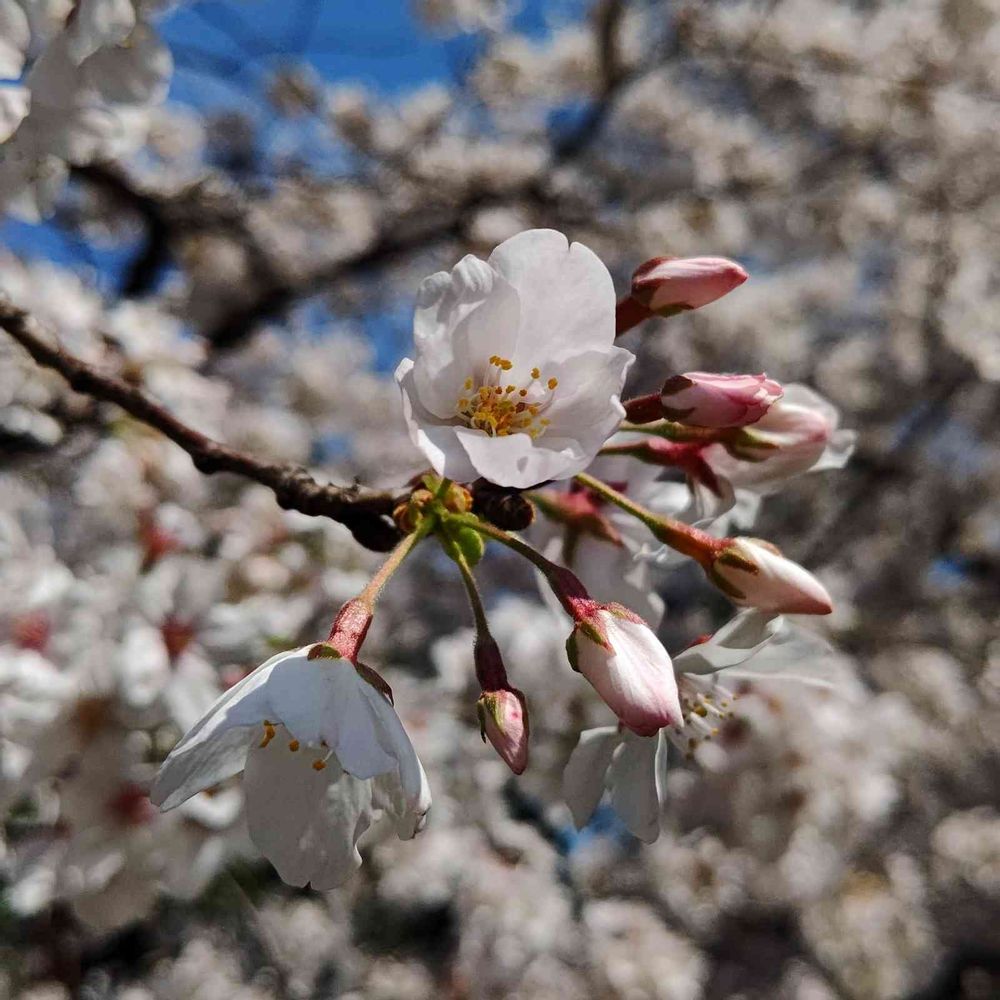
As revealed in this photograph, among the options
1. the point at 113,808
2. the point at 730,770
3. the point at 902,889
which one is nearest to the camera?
the point at 113,808

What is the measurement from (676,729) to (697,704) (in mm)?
108

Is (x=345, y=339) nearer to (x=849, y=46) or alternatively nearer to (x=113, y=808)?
(x=849, y=46)

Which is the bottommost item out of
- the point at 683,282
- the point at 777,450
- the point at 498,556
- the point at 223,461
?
the point at 498,556

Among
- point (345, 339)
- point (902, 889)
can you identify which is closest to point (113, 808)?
point (902, 889)

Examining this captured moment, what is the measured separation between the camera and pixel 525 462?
0.69 m

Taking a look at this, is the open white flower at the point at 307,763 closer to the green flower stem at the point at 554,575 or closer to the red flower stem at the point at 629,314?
the green flower stem at the point at 554,575

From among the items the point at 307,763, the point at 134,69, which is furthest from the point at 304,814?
the point at 134,69

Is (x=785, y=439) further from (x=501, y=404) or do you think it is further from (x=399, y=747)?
(x=399, y=747)

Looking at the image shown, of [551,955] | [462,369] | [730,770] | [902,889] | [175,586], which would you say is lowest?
[902,889]

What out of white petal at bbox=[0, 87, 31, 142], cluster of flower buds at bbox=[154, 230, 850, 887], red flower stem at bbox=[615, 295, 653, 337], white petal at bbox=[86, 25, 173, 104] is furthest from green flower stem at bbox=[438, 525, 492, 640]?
white petal at bbox=[86, 25, 173, 104]

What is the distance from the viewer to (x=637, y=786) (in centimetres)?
82

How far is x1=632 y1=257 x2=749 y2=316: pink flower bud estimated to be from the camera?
0.83 meters

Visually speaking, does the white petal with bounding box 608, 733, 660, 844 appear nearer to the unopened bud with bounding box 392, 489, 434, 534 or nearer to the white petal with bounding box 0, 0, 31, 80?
the unopened bud with bounding box 392, 489, 434, 534

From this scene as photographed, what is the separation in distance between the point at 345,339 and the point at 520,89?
2.06 meters
